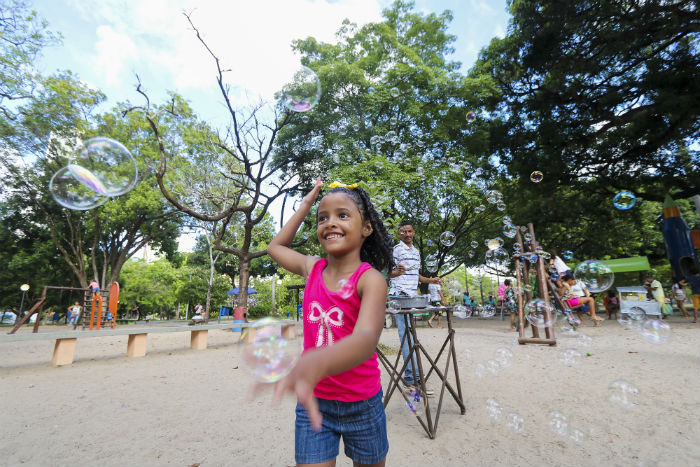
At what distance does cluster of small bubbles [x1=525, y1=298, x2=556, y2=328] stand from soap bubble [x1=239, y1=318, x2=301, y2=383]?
617cm

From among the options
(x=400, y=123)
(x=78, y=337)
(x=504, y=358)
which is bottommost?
(x=504, y=358)

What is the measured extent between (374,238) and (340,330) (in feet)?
2.11

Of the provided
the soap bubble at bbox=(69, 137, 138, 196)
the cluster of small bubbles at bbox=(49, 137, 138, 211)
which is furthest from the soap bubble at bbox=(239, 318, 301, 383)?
the soap bubble at bbox=(69, 137, 138, 196)

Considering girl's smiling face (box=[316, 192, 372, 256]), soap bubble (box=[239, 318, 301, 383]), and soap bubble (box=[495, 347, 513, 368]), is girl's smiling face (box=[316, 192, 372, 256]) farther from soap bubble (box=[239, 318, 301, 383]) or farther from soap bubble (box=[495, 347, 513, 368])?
soap bubble (box=[495, 347, 513, 368])

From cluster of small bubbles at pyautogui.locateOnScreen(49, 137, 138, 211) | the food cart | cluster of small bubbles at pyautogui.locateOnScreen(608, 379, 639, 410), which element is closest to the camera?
cluster of small bubbles at pyautogui.locateOnScreen(608, 379, 639, 410)

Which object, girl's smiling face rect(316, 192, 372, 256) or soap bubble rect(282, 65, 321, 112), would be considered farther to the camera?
soap bubble rect(282, 65, 321, 112)

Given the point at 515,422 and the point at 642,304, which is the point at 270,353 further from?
the point at 642,304

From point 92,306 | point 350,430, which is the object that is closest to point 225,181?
point 92,306

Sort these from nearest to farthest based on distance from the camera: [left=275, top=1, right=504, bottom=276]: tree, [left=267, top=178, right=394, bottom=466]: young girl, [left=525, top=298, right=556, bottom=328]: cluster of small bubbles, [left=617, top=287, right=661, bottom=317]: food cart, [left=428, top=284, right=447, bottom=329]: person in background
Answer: [left=267, top=178, right=394, bottom=466]: young girl → [left=428, top=284, right=447, bottom=329]: person in background → [left=525, top=298, right=556, bottom=328]: cluster of small bubbles → [left=617, top=287, right=661, bottom=317]: food cart → [left=275, top=1, right=504, bottom=276]: tree

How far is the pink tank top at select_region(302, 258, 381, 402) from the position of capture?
1.40 meters

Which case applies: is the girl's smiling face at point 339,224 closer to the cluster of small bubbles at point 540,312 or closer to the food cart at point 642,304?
the cluster of small bubbles at point 540,312

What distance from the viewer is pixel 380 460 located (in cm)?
141

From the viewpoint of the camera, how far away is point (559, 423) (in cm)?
320

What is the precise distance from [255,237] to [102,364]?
1479 cm
